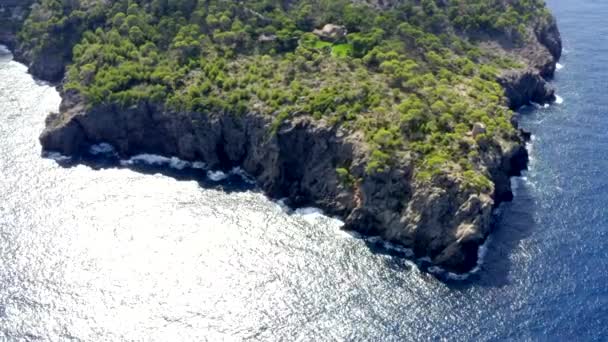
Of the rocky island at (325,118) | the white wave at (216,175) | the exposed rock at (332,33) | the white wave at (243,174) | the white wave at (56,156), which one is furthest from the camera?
the exposed rock at (332,33)

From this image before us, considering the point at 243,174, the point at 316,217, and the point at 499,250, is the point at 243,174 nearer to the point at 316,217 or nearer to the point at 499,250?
the point at 316,217

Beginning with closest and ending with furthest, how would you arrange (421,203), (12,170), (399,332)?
(399,332), (421,203), (12,170)

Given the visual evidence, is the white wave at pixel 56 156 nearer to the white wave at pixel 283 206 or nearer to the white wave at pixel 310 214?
the white wave at pixel 283 206

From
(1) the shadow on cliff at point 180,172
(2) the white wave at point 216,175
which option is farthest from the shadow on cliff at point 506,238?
(2) the white wave at point 216,175

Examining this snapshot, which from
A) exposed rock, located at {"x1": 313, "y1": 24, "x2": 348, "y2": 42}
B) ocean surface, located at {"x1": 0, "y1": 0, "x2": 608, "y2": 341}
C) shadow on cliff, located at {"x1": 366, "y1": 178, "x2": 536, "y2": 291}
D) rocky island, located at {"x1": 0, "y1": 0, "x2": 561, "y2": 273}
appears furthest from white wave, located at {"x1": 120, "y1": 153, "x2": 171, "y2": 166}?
shadow on cliff, located at {"x1": 366, "y1": 178, "x2": 536, "y2": 291}

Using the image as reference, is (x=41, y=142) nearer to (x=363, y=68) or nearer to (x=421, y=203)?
(x=363, y=68)

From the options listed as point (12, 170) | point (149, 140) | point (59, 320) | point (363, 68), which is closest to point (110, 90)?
point (149, 140)

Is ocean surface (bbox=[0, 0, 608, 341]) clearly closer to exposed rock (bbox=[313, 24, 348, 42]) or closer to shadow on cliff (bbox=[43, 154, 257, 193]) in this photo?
shadow on cliff (bbox=[43, 154, 257, 193])
